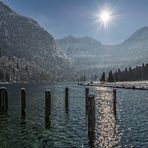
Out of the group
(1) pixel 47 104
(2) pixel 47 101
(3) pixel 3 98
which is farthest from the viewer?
(3) pixel 3 98

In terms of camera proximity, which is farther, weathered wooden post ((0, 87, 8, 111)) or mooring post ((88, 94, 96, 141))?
weathered wooden post ((0, 87, 8, 111))

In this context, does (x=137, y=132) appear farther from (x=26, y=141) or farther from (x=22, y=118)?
(x=22, y=118)

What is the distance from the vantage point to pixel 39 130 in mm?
33344

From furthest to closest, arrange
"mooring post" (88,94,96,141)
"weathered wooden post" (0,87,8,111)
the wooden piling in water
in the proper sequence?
1. "weathered wooden post" (0,87,8,111)
2. the wooden piling in water
3. "mooring post" (88,94,96,141)

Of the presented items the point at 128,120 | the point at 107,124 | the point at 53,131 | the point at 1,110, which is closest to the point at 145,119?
the point at 128,120

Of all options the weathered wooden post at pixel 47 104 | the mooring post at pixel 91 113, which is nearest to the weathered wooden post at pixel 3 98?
the weathered wooden post at pixel 47 104

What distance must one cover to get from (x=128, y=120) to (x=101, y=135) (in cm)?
1126

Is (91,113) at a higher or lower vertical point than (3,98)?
lower

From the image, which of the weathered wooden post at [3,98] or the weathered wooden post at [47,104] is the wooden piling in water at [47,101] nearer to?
the weathered wooden post at [47,104]

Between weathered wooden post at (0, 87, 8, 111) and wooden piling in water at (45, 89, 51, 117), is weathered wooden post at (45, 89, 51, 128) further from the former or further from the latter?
weathered wooden post at (0, 87, 8, 111)

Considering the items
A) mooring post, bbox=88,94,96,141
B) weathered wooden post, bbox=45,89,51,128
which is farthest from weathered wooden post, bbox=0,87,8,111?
mooring post, bbox=88,94,96,141

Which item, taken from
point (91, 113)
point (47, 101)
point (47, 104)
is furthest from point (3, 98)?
point (91, 113)

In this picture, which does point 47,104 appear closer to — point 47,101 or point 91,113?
point 47,101

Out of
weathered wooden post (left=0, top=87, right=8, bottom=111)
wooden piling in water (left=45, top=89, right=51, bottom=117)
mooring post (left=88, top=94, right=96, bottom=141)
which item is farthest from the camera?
weathered wooden post (left=0, top=87, right=8, bottom=111)
